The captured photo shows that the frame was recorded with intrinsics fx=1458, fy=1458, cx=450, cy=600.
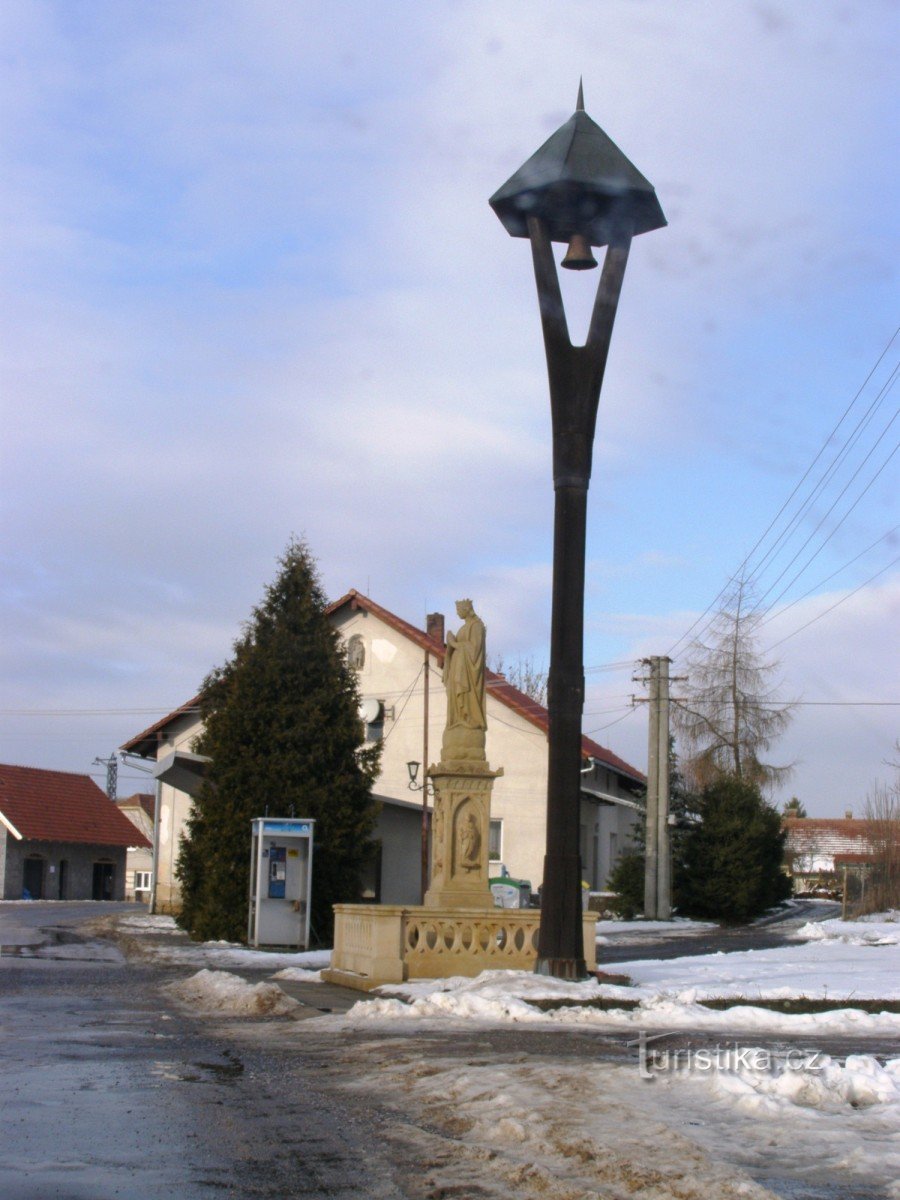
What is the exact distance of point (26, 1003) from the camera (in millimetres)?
14828

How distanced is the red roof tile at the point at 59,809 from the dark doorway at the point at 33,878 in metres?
1.20

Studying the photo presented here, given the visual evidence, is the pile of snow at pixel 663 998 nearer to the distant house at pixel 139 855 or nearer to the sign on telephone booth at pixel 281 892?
the sign on telephone booth at pixel 281 892

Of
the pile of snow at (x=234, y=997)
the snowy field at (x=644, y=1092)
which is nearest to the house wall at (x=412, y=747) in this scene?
the pile of snow at (x=234, y=997)

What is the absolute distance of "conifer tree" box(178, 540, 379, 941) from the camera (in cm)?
2742

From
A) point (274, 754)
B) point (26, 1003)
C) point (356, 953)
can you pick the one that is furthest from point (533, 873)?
point (26, 1003)

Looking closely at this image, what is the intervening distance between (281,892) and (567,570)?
12.4m

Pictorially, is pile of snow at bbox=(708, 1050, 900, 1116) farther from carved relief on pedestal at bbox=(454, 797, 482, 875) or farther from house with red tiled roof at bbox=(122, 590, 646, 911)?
house with red tiled roof at bbox=(122, 590, 646, 911)

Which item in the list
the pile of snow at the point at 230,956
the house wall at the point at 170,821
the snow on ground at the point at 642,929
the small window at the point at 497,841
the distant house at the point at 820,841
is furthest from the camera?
the distant house at the point at 820,841

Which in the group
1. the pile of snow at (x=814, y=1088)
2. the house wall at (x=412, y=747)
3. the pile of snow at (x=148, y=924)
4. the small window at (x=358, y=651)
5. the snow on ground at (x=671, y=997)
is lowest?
the pile of snow at (x=148, y=924)

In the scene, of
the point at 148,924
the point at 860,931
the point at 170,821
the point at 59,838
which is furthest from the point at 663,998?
the point at 59,838

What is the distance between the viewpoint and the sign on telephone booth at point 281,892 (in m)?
25.9

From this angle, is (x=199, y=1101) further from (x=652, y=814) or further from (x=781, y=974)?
(x=652, y=814)

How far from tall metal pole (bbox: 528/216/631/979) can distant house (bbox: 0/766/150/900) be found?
4891 centimetres

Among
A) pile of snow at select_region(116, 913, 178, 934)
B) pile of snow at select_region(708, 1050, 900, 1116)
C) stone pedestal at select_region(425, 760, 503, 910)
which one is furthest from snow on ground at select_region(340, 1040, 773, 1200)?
pile of snow at select_region(116, 913, 178, 934)
